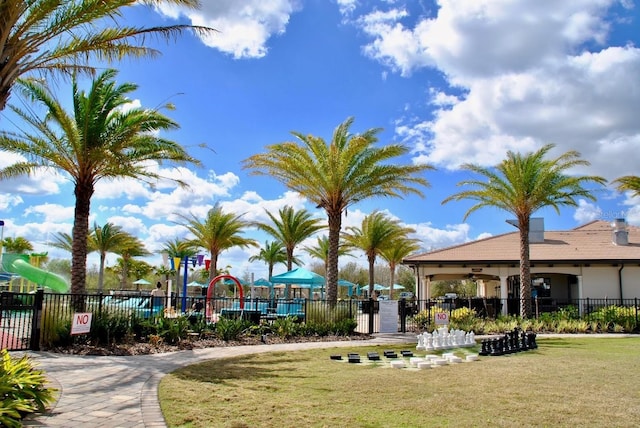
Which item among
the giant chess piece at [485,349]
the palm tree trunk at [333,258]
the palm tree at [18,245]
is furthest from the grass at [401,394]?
the palm tree at [18,245]

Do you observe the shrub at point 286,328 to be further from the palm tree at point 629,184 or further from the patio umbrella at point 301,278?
the palm tree at point 629,184

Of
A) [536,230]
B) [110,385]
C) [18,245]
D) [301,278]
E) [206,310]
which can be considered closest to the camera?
[110,385]

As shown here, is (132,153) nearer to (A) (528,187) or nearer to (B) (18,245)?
(A) (528,187)

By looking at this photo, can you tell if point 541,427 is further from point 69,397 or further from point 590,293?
point 590,293

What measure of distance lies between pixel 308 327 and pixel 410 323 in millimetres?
6854

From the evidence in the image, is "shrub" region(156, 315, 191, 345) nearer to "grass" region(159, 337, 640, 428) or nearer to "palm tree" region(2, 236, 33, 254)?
"grass" region(159, 337, 640, 428)

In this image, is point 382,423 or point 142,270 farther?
point 142,270

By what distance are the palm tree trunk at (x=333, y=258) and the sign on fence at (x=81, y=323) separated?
9206 mm

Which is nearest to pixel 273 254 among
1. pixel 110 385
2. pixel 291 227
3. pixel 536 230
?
pixel 291 227

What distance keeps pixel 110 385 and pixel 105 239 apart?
38861mm

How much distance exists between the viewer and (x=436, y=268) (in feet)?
91.8

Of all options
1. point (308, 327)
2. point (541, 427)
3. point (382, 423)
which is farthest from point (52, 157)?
point (541, 427)

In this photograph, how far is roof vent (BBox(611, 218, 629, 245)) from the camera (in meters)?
27.8

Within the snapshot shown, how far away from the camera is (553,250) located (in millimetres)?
27828
